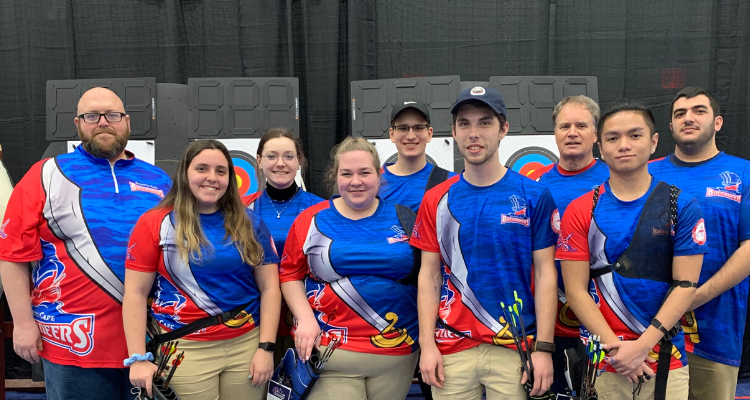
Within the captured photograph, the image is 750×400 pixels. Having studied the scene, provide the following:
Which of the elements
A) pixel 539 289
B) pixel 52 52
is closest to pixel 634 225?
pixel 539 289

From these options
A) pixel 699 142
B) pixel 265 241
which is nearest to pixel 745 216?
pixel 699 142

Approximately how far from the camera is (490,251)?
1719 mm

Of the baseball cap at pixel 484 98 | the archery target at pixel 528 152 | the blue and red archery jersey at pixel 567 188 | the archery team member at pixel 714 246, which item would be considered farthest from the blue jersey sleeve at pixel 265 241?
the archery target at pixel 528 152

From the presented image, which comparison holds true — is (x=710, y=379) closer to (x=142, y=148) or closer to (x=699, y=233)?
(x=699, y=233)

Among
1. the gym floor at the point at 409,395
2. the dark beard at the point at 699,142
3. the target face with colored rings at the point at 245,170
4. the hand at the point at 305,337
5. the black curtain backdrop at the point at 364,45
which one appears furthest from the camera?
the black curtain backdrop at the point at 364,45

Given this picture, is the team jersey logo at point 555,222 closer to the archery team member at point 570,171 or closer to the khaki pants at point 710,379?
the archery team member at point 570,171

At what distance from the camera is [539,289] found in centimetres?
170

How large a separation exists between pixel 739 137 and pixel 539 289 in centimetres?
268

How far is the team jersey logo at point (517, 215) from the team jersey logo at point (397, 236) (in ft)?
1.16

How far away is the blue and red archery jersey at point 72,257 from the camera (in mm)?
1903

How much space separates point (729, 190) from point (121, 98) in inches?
121

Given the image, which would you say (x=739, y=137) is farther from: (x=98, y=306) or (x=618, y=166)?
(x=98, y=306)

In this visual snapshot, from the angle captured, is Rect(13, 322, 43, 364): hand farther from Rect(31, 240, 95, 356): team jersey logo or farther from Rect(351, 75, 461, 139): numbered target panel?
Rect(351, 75, 461, 139): numbered target panel

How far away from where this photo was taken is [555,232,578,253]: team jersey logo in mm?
1719
